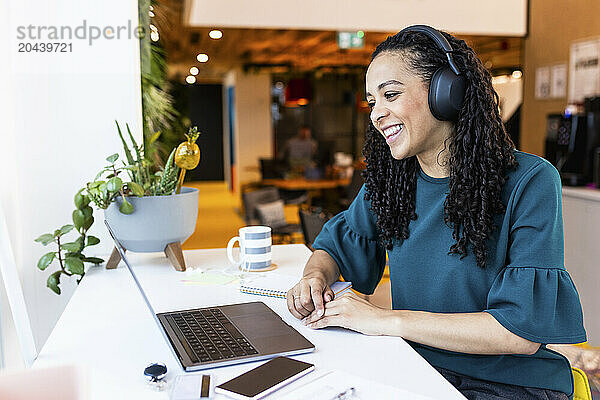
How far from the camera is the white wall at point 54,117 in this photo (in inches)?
82.2

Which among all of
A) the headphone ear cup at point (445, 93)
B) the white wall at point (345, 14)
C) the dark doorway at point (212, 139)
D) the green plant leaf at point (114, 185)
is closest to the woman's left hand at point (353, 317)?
the headphone ear cup at point (445, 93)

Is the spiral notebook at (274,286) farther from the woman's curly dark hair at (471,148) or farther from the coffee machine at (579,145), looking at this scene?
the coffee machine at (579,145)

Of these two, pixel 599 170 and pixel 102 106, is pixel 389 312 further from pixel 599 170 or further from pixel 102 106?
pixel 599 170

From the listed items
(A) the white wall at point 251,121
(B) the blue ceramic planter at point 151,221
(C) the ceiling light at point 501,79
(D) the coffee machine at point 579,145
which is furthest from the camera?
(C) the ceiling light at point 501,79

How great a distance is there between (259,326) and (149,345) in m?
0.24

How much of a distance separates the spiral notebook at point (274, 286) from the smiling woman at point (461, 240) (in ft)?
0.16

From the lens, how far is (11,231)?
2115 mm

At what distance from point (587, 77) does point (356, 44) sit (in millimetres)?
2823

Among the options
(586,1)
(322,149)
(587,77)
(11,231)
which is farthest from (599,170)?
(322,149)

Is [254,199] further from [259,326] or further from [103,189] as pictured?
[259,326]

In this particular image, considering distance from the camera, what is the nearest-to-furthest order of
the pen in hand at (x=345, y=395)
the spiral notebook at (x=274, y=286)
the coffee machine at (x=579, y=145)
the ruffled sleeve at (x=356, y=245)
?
the pen in hand at (x=345, y=395)
the spiral notebook at (x=274, y=286)
the ruffled sleeve at (x=356, y=245)
the coffee machine at (x=579, y=145)

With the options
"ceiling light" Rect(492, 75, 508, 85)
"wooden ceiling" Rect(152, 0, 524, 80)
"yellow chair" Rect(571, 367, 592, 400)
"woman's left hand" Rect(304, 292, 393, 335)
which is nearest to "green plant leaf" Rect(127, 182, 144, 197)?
"woman's left hand" Rect(304, 292, 393, 335)

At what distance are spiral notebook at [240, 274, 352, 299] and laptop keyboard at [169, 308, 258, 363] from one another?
7.9 inches

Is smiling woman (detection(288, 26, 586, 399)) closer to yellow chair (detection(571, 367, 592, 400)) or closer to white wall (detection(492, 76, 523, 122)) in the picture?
yellow chair (detection(571, 367, 592, 400))
